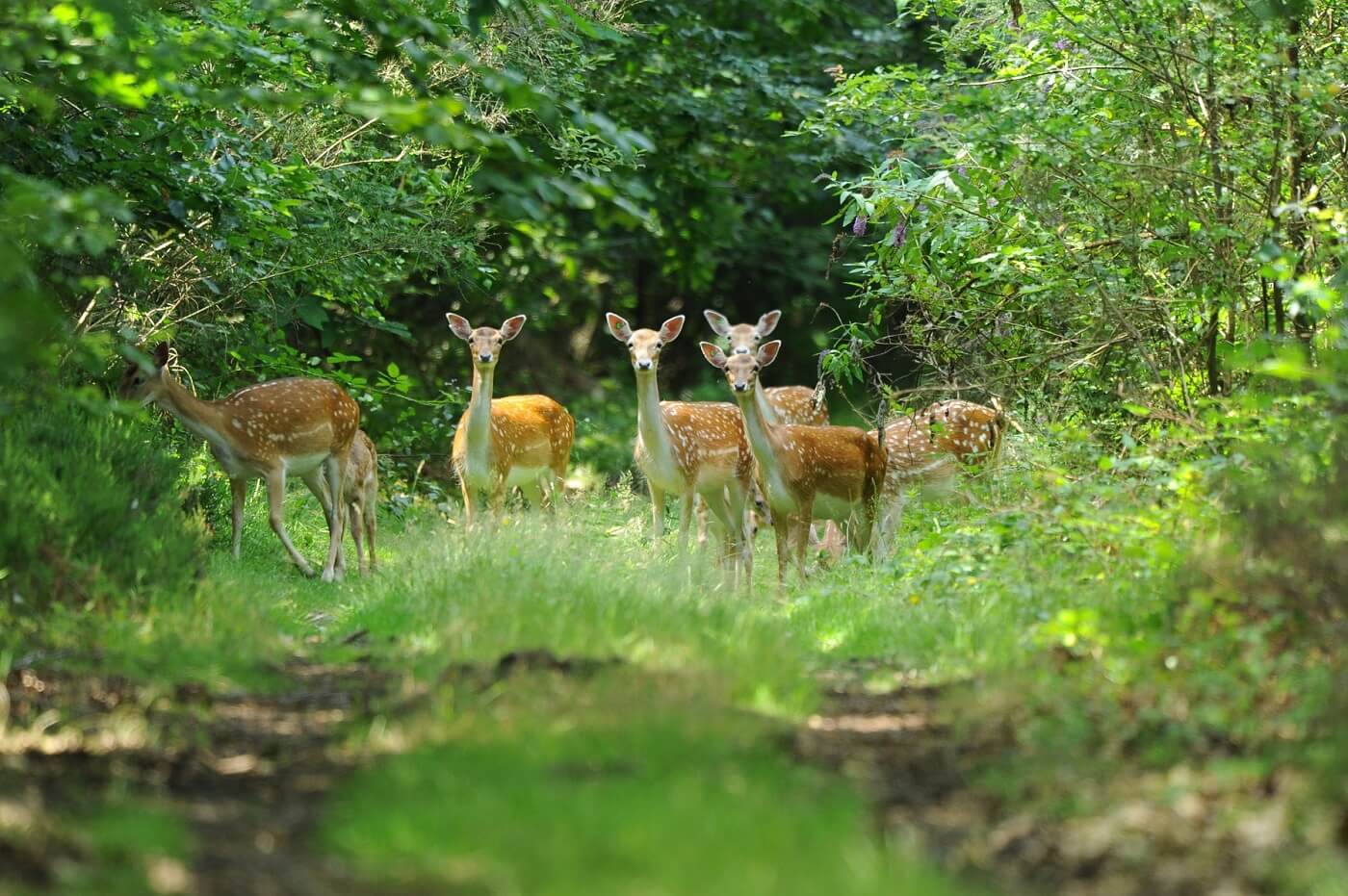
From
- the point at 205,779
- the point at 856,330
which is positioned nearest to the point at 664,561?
the point at 856,330

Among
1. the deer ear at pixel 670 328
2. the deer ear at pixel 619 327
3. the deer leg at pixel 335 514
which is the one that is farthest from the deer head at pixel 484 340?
the deer leg at pixel 335 514

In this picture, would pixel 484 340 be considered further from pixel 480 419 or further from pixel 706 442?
pixel 706 442

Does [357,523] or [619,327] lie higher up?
[619,327]

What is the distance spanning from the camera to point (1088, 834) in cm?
432

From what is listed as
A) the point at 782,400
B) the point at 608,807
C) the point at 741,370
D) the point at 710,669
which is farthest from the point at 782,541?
the point at 608,807

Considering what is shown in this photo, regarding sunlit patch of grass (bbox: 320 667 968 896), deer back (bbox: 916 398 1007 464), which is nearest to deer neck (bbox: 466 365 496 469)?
deer back (bbox: 916 398 1007 464)

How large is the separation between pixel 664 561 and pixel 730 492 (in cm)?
205

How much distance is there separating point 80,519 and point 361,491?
4994 millimetres

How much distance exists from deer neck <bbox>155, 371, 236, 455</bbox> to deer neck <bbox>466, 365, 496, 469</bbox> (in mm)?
1725

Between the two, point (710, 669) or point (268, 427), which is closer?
point (710, 669)

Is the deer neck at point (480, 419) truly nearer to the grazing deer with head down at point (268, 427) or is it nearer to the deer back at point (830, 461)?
the grazing deer with head down at point (268, 427)

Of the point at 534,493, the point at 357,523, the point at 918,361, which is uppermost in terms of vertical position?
Result: the point at 918,361

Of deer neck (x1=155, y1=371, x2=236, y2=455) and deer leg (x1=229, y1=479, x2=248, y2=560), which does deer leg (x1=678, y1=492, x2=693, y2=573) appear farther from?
deer neck (x1=155, y1=371, x2=236, y2=455)

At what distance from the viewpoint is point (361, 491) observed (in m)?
12.4
